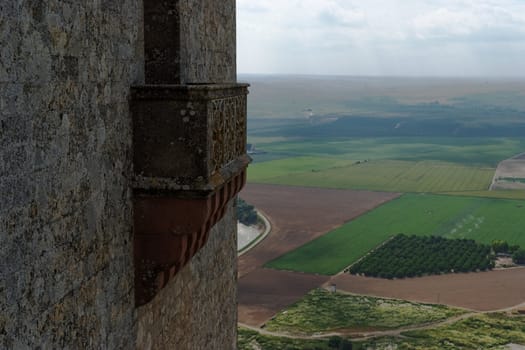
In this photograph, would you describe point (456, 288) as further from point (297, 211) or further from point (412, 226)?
point (297, 211)

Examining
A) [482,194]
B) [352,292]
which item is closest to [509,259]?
[352,292]

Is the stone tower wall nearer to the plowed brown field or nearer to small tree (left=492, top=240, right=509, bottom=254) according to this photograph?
the plowed brown field

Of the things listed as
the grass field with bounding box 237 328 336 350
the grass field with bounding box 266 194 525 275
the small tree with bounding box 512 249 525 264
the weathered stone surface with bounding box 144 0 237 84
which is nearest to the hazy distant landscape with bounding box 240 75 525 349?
the grass field with bounding box 266 194 525 275

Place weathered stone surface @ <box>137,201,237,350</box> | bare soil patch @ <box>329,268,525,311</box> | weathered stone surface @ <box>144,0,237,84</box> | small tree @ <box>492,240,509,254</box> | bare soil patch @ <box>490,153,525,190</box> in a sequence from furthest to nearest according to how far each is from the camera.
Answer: bare soil patch @ <box>490,153,525,190</box> → small tree @ <box>492,240,509,254</box> → bare soil patch @ <box>329,268,525,311</box> → weathered stone surface @ <box>137,201,237,350</box> → weathered stone surface @ <box>144,0,237,84</box>

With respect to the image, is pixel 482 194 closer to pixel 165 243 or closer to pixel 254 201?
pixel 254 201

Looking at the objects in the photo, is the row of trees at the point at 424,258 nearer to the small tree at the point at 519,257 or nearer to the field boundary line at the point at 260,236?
the small tree at the point at 519,257

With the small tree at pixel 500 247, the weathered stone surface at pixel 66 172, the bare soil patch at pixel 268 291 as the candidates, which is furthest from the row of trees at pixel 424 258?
the weathered stone surface at pixel 66 172
